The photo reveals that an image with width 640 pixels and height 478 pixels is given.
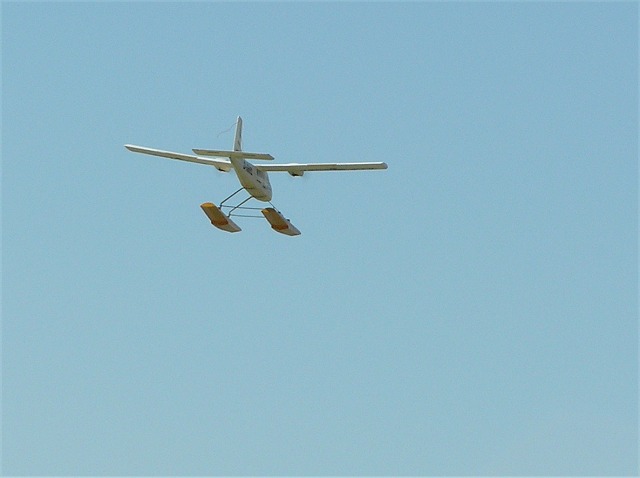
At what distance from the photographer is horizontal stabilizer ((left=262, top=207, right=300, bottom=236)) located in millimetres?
57406

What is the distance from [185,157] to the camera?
194 feet

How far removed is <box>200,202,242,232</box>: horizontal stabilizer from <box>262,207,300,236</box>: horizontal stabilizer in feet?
3.70

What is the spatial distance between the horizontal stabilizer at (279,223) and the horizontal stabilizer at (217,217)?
1.13m

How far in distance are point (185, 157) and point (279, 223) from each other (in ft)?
12.8

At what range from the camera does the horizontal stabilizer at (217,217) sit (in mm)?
56938

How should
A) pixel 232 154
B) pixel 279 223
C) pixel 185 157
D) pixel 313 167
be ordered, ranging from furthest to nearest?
pixel 185 157 < pixel 279 223 < pixel 313 167 < pixel 232 154

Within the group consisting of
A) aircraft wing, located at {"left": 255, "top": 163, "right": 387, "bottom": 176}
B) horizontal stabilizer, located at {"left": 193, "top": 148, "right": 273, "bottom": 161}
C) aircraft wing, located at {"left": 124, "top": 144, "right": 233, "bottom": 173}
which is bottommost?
horizontal stabilizer, located at {"left": 193, "top": 148, "right": 273, "bottom": 161}

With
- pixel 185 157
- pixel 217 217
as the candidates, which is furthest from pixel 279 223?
pixel 185 157

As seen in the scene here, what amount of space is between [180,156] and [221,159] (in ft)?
6.27

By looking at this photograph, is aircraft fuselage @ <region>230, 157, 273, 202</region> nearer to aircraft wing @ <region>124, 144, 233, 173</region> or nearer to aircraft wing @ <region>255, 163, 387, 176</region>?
aircraft wing @ <region>255, 163, 387, 176</region>

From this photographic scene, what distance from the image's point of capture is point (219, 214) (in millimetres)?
56938

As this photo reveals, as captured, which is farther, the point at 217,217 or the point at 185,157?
the point at 185,157

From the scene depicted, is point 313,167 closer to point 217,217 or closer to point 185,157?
point 217,217

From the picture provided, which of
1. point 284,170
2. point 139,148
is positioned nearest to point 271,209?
point 284,170
